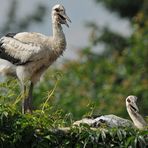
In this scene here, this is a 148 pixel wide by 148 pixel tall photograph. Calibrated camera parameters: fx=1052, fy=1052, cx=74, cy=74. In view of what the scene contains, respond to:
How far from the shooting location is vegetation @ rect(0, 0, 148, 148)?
1330cm

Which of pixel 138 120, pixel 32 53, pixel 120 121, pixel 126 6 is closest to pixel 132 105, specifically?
pixel 138 120

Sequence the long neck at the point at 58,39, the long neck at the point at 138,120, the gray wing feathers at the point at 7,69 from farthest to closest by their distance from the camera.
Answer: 1. the gray wing feathers at the point at 7,69
2. the long neck at the point at 58,39
3. the long neck at the point at 138,120

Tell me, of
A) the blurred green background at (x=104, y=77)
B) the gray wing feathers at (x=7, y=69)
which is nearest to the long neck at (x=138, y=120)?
the gray wing feathers at (x=7, y=69)

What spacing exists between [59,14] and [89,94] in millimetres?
13874

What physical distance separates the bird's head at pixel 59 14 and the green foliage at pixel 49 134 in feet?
13.2

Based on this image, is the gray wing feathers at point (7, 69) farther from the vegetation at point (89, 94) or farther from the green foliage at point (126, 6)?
the green foliage at point (126, 6)

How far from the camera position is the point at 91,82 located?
3180 cm

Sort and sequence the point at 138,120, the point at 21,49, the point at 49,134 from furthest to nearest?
the point at 21,49
the point at 138,120
the point at 49,134

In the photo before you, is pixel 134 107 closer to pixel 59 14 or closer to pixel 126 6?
pixel 59 14

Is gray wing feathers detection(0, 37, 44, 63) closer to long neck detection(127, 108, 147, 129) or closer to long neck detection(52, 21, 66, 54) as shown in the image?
long neck detection(52, 21, 66, 54)

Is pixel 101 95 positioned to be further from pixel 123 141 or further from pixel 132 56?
pixel 123 141

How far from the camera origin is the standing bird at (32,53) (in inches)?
677

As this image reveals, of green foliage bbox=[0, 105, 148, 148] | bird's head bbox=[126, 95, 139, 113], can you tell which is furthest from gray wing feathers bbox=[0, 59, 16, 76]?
green foliage bbox=[0, 105, 148, 148]

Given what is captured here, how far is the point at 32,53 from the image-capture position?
17.2m
